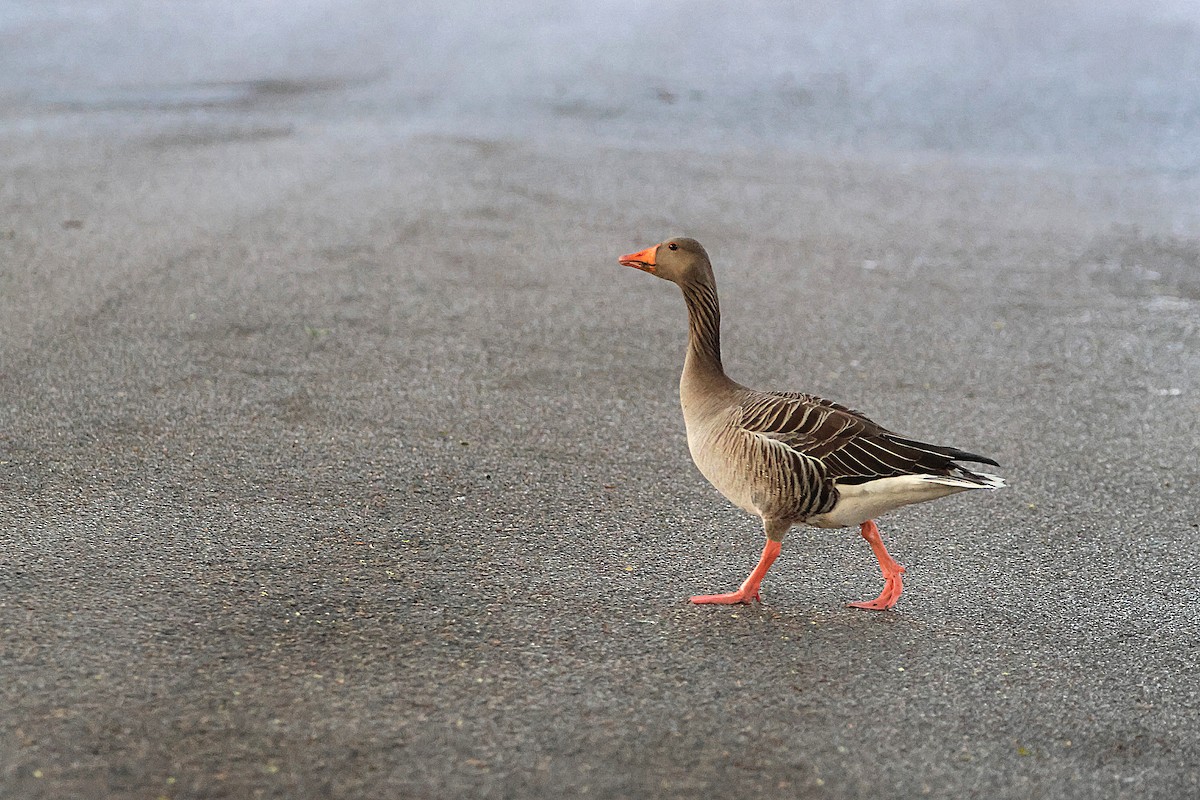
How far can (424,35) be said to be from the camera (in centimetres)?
1809

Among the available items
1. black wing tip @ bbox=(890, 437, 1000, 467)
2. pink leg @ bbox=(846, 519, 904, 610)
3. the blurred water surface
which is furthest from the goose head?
the blurred water surface

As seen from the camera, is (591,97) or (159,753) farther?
(591,97)

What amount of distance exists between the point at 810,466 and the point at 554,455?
179 cm

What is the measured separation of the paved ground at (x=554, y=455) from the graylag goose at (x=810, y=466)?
0.31m

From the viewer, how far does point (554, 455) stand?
560 centimetres

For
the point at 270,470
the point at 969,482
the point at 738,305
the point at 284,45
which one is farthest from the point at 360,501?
the point at 284,45

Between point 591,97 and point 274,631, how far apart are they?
12080 millimetres

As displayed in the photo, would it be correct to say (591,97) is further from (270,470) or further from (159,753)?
(159,753)

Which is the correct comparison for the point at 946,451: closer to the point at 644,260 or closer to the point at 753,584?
the point at 753,584

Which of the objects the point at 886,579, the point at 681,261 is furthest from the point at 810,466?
the point at 681,261

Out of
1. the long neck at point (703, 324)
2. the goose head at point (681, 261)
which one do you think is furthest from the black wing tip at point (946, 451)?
the goose head at point (681, 261)

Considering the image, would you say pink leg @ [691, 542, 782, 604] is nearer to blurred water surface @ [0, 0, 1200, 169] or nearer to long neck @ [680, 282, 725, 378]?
long neck @ [680, 282, 725, 378]

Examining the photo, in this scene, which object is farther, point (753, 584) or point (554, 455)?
point (554, 455)

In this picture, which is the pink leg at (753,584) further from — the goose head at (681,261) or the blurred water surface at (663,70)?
the blurred water surface at (663,70)
